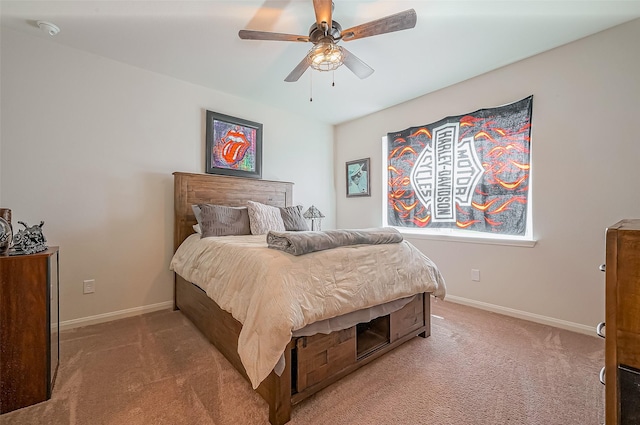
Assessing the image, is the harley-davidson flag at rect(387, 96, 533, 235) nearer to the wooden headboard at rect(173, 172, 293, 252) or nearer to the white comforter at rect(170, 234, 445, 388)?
the white comforter at rect(170, 234, 445, 388)

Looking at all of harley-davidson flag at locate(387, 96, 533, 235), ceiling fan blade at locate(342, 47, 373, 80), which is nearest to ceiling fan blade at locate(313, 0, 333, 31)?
ceiling fan blade at locate(342, 47, 373, 80)

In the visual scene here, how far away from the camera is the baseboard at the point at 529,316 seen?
223cm

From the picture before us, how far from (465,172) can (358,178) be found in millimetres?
1602

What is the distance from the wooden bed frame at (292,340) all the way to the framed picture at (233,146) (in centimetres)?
18

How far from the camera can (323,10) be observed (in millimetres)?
1645

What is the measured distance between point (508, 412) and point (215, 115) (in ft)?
12.0

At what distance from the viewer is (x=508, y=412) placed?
4.42 feet

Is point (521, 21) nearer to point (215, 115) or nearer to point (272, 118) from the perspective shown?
point (272, 118)

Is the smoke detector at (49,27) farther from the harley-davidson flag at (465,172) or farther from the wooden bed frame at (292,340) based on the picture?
the harley-davidson flag at (465,172)

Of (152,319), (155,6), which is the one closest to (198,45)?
(155,6)

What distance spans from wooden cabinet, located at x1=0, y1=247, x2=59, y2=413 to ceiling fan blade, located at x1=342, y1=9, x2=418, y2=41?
91.8 inches

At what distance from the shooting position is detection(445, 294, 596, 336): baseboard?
223cm

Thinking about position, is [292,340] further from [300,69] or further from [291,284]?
[300,69]

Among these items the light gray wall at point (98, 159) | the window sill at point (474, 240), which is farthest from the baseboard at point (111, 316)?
the window sill at point (474, 240)
